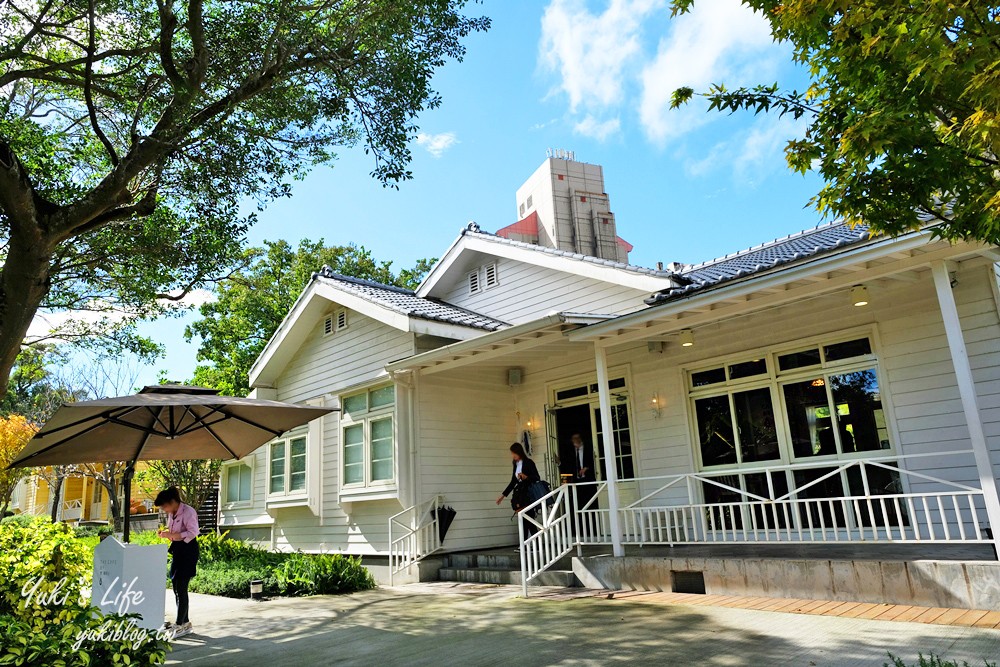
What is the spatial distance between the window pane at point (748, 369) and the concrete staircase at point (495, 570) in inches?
133

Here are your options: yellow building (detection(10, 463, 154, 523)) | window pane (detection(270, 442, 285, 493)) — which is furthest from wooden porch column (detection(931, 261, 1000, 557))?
yellow building (detection(10, 463, 154, 523))

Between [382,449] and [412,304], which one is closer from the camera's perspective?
[382,449]

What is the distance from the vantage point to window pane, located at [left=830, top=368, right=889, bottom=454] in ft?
24.5

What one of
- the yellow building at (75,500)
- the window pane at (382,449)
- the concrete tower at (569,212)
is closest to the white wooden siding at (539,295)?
the window pane at (382,449)

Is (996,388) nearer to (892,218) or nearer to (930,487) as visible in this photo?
(930,487)

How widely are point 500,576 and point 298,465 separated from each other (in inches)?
232

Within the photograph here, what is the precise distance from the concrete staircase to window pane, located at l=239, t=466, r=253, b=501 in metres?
6.67

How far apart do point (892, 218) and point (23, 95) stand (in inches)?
403

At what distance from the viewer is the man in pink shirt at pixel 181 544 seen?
6.57 metres

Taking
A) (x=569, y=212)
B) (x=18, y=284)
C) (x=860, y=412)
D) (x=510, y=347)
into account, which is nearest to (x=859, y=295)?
(x=860, y=412)

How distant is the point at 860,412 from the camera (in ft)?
25.1

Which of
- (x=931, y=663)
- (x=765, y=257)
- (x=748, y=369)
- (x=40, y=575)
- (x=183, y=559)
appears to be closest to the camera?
(x=931, y=663)

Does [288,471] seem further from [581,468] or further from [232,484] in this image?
[581,468]

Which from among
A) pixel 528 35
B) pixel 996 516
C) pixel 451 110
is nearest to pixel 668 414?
pixel 996 516
